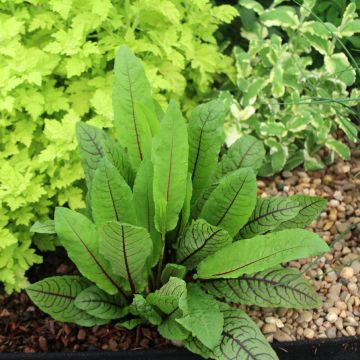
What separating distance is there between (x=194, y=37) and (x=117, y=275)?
1.20 m

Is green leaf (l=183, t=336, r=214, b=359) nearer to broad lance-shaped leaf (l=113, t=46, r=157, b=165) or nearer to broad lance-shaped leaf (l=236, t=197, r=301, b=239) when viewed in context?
broad lance-shaped leaf (l=236, t=197, r=301, b=239)

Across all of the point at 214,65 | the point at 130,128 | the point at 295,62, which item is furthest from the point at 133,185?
the point at 295,62

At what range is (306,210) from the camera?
7.58 ft

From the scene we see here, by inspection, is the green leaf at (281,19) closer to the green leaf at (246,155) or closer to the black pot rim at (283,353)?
the green leaf at (246,155)

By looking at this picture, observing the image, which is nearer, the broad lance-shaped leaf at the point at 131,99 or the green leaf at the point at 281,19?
the broad lance-shaped leaf at the point at 131,99

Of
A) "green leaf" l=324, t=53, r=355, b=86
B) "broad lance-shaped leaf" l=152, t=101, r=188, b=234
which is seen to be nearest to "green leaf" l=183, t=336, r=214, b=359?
"broad lance-shaped leaf" l=152, t=101, r=188, b=234

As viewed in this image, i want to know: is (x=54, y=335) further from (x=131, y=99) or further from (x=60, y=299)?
(x=131, y=99)

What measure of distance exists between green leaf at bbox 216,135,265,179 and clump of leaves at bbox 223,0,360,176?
43 cm

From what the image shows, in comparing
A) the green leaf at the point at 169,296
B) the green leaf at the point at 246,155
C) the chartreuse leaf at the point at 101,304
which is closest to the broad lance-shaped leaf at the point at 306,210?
the green leaf at the point at 246,155

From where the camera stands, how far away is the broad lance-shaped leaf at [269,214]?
6.98 feet

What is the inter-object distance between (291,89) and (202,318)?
1270 millimetres

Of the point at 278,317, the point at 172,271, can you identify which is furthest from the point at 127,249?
the point at 278,317

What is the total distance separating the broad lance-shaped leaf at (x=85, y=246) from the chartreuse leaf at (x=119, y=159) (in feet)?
0.84

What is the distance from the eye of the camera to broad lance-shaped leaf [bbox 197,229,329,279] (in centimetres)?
190
